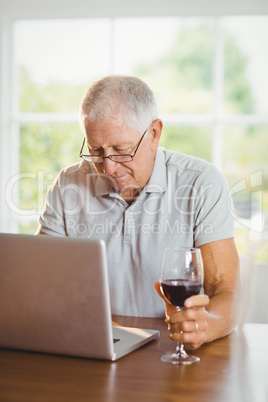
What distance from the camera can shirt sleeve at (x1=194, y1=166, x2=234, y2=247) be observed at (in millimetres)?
2051

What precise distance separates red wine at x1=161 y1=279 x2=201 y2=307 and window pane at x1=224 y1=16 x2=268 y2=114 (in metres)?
3.57

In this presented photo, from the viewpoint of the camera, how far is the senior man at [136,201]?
202cm

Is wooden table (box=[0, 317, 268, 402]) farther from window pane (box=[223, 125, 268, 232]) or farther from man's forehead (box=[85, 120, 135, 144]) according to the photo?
window pane (box=[223, 125, 268, 232])

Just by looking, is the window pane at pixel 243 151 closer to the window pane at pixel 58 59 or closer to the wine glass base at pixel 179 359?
the window pane at pixel 58 59

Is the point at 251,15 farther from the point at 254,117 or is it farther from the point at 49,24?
the point at 49,24

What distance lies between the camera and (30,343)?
1.39 meters

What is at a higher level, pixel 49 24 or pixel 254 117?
pixel 49 24

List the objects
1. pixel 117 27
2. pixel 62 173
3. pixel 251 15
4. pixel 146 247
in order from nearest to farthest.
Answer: pixel 146 247
pixel 62 173
pixel 251 15
pixel 117 27

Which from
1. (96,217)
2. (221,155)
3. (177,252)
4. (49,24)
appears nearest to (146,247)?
(96,217)

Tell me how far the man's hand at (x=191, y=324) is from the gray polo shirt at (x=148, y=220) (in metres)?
0.65

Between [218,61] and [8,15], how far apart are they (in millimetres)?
1852

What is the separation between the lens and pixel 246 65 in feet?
15.3

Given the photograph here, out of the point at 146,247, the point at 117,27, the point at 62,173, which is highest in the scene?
the point at 117,27

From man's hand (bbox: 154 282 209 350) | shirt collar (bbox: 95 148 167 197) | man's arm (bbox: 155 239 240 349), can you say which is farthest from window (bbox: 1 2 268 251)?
man's hand (bbox: 154 282 209 350)
